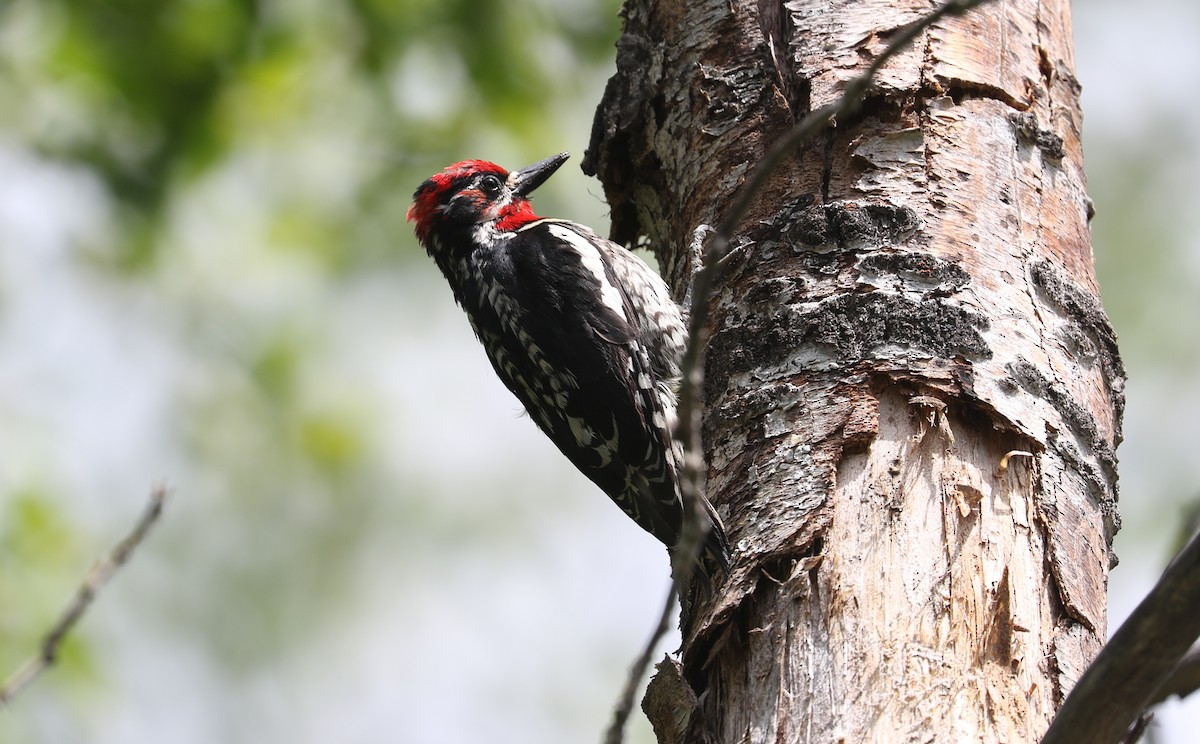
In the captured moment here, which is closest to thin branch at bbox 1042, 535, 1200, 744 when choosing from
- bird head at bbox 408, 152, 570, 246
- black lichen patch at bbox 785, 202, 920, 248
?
black lichen patch at bbox 785, 202, 920, 248

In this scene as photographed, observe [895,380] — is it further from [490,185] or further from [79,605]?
[490,185]

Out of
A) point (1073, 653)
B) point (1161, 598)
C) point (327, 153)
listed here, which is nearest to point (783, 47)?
point (1073, 653)

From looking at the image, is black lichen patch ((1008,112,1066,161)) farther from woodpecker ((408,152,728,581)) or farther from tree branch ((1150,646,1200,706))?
tree branch ((1150,646,1200,706))

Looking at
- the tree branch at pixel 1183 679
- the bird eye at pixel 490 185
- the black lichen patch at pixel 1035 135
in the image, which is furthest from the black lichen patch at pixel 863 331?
the bird eye at pixel 490 185

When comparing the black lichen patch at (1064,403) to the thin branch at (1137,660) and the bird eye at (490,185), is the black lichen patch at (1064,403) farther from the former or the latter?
the bird eye at (490,185)

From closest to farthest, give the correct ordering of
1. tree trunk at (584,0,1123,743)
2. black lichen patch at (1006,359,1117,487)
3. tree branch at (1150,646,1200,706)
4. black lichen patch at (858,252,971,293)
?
tree branch at (1150,646,1200,706) < tree trunk at (584,0,1123,743) < black lichen patch at (1006,359,1117,487) < black lichen patch at (858,252,971,293)

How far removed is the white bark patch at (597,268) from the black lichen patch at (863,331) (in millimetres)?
1023

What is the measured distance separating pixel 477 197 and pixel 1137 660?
341cm

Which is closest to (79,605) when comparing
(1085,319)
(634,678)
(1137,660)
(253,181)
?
(634,678)

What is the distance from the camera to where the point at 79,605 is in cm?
195

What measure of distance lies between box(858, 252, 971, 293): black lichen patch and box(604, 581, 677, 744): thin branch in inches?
62.0

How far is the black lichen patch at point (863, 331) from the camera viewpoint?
2.63 meters

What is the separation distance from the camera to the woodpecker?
3.58m

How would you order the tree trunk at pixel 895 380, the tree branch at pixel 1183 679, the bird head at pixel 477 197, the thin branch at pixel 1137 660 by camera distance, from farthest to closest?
the bird head at pixel 477 197
the tree trunk at pixel 895 380
the tree branch at pixel 1183 679
the thin branch at pixel 1137 660
